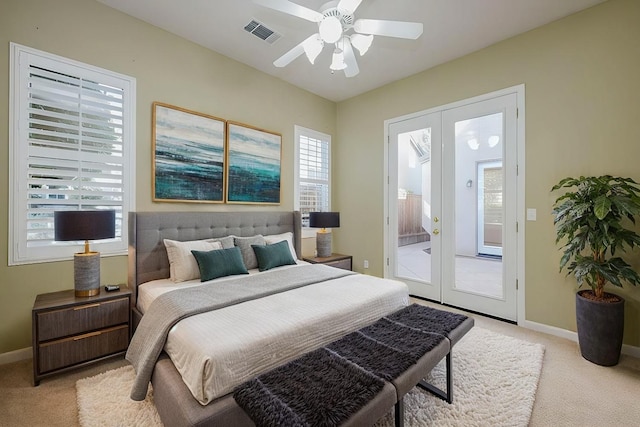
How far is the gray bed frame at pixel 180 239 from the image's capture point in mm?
1341

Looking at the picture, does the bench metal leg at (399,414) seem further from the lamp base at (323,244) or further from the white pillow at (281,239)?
the lamp base at (323,244)

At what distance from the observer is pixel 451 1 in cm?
259

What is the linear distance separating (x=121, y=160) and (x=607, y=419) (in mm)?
4267

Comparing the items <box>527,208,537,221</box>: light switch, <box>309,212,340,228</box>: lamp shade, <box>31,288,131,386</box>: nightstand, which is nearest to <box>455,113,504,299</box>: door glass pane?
<box>527,208,537,221</box>: light switch

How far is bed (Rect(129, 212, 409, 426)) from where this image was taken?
4.51 feet

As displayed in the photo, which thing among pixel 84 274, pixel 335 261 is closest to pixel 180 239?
pixel 84 274

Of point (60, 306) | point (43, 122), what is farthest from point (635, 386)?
point (43, 122)

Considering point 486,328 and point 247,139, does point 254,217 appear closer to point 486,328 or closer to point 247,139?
point 247,139

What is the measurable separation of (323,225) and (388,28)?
103 inches

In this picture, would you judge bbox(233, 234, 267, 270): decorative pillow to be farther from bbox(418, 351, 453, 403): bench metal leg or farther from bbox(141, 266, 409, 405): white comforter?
bbox(418, 351, 453, 403): bench metal leg

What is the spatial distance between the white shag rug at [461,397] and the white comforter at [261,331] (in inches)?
21.2

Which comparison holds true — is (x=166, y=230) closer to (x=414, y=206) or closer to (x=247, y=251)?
(x=247, y=251)

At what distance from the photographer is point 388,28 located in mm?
2100

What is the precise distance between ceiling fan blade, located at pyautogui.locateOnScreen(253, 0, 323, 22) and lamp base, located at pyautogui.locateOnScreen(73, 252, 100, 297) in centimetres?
235
